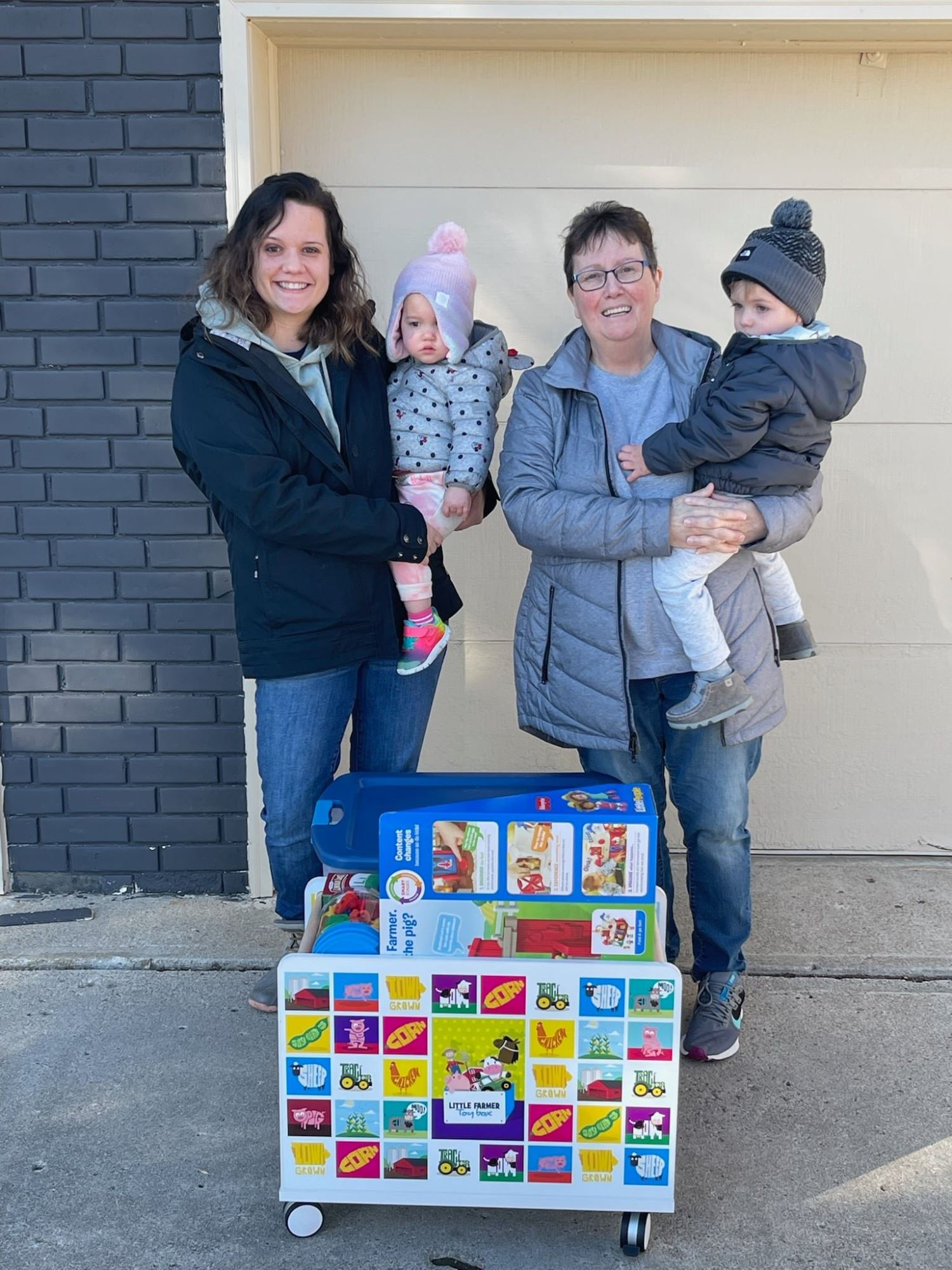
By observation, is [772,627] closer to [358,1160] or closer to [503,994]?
[503,994]

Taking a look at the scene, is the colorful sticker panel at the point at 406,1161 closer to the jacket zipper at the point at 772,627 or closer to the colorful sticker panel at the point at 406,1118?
Answer: the colorful sticker panel at the point at 406,1118

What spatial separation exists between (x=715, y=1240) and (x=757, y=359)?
163cm

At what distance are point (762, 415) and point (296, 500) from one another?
36.0 inches

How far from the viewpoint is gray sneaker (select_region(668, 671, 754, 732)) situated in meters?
2.47

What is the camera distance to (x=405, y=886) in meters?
2.12

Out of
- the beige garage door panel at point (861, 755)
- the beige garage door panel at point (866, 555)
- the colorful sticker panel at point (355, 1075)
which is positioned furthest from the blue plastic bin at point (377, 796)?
the beige garage door panel at point (861, 755)

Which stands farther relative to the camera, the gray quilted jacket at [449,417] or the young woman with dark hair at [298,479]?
the gray quilted jacket at [449,417]

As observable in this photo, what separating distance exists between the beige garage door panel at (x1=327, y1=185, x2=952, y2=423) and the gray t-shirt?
3.29 feet

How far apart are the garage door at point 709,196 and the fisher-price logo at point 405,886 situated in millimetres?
1581

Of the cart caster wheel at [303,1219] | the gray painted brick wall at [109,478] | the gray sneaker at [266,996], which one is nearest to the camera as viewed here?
the cart caster wheel at [303,1219]

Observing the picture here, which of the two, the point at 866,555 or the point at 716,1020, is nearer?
the point at 716,1020

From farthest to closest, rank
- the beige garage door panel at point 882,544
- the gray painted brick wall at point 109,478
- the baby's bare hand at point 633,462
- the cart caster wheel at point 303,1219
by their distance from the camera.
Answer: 1. the beige garage door panel at point 882,544
2. the gray painted brick wall at point 109,478
3. the baby's bare hand at point 633,462
4. the cart caster wheel at point 303,1219

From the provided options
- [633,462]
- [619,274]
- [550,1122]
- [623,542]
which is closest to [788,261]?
[619,274]

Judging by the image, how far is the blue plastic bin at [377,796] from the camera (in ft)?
Answer: 7.66
